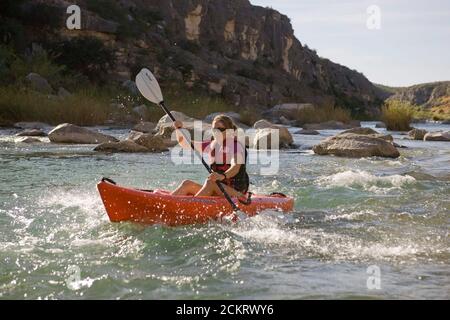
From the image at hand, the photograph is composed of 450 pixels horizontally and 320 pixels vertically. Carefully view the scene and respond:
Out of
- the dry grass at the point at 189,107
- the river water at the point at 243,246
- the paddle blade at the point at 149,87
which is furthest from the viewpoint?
the dry grass at the point at 189,107

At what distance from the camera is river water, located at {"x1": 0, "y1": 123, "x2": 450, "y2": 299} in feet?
12.3

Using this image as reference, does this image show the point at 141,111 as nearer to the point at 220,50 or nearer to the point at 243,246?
the point at 243,246

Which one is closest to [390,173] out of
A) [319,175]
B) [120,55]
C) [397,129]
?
[319,175]

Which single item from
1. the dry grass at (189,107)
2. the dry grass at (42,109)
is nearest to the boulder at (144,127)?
the dry grass at (42,109)

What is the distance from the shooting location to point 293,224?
5.72 meters

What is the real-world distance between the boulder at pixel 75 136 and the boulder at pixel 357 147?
4531 mm

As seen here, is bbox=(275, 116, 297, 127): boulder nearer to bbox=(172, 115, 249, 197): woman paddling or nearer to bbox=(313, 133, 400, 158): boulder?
bbox=(313, 133, 400, 158): boulder

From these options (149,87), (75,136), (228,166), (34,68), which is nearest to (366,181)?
(228,166)

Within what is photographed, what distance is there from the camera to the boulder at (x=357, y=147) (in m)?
12.3

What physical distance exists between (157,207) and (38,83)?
15029mm

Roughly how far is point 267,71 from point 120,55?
20.0m

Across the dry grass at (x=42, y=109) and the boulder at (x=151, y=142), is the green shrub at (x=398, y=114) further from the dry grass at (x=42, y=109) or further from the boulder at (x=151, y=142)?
the boulder at (x=151, y=142)

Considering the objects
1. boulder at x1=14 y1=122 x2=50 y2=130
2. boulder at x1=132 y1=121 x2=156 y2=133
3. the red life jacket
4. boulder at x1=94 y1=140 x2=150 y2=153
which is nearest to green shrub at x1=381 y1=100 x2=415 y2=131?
boulder at x1=132 y1=121 x2=156 y2=133

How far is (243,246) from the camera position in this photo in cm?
479
